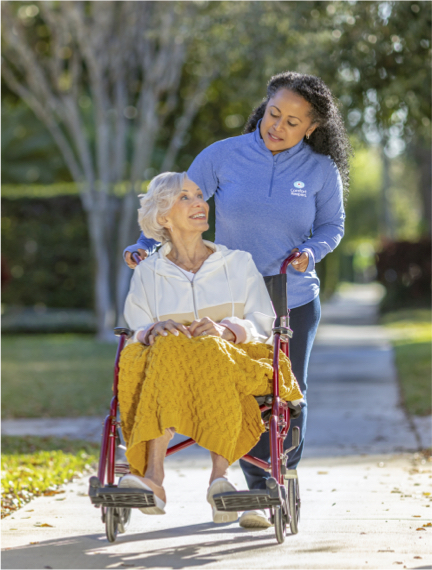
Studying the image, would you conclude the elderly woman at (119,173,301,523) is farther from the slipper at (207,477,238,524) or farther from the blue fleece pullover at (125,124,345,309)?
the blue fleece pullover at (125,124,345,309)

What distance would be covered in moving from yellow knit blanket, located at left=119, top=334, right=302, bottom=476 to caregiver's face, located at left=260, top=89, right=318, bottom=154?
1.10 m

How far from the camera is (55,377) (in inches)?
418

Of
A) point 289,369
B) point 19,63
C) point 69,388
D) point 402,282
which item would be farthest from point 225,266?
point 402,282

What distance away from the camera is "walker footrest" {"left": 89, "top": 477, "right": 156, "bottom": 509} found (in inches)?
135

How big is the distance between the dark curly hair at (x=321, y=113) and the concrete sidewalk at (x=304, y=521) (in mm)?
1730

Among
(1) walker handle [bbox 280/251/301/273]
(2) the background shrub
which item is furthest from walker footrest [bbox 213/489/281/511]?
(2) the background shrub

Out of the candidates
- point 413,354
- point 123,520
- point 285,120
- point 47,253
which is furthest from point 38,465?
point 47,253

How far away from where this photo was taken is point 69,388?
966 cm

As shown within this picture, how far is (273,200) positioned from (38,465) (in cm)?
269

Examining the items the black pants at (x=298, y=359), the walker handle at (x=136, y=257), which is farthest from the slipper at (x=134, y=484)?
the walker handle at (x=136, y=257)

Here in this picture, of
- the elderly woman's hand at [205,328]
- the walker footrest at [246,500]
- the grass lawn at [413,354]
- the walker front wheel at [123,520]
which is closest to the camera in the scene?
the walker footrest at [246,500]

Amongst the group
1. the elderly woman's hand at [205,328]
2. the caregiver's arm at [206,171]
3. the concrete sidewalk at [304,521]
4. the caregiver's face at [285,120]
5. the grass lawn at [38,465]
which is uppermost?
the caregiver's face at [285,120]

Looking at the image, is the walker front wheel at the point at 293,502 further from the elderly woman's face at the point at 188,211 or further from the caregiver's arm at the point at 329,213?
the elderly woman's face at the point at 188,211

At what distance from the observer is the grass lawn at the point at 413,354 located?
838cm
